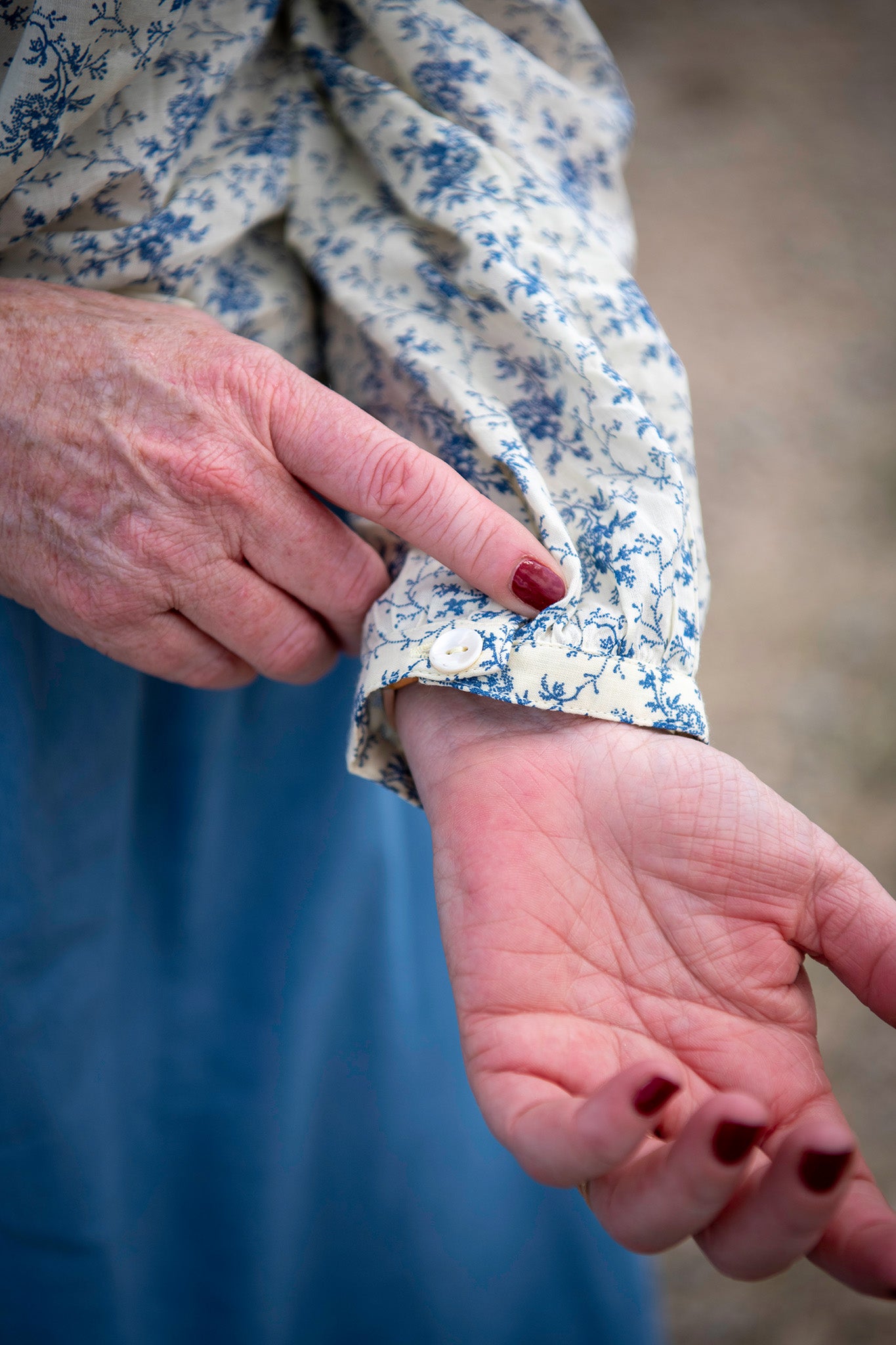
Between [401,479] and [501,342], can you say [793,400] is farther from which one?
[401,479]

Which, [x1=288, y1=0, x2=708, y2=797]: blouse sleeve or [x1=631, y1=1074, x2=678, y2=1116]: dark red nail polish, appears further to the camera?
[x1=288, y1=0, x2=708, y2=797]: blouse sleeve

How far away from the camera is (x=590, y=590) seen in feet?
2.17

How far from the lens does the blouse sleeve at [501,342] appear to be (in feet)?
2.08

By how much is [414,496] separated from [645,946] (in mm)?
364

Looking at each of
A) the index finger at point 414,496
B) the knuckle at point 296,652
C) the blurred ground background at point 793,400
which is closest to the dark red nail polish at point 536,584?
the index finger at point 414,496

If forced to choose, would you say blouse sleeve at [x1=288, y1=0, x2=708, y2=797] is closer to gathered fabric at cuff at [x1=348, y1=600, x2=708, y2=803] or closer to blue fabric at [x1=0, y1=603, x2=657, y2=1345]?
gathered fabric at cuff at [x1=348, y1=600, x2=708, y2=803]

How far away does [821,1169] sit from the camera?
45cm

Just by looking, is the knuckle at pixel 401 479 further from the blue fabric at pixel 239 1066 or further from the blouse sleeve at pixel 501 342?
the blue fabric at pixel 239 1066

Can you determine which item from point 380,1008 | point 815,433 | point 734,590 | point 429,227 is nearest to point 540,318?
point 429,227

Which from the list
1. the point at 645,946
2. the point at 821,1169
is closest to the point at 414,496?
the point at 645,946

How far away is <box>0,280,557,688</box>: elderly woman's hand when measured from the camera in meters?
0.63

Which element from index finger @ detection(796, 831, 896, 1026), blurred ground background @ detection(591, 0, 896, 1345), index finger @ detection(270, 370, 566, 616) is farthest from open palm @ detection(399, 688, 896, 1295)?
blurred ground background @ detection(591, 0, 896, 1345)

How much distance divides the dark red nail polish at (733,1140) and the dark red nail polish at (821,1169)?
0.10ft

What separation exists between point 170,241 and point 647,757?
55cm
